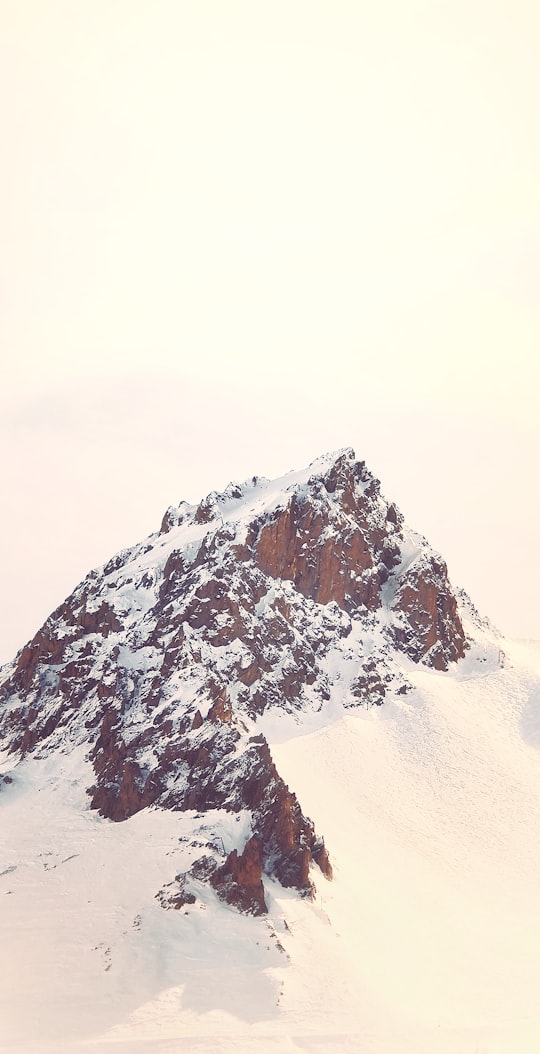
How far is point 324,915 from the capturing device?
112375 mm

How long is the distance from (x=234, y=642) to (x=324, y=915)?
49.9 meters

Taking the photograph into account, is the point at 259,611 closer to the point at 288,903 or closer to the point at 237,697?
the point at 237,697

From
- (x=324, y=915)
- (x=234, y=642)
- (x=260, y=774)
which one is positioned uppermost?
(x=234, y=642)

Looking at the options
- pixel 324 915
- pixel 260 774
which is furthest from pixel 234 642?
pixel 324 915

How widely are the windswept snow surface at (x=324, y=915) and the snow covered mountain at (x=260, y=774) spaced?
0.31 m

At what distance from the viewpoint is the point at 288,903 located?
4434 inches

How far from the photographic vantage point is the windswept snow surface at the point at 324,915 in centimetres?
9869

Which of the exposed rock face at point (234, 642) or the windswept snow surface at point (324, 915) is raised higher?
the exposed rock face at point (234, 642)

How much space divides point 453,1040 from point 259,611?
74.6 meters

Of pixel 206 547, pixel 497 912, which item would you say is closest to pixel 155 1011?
pixel 497 912

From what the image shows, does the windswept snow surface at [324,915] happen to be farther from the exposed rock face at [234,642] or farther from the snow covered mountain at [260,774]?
the exposed rock face at [234,642]

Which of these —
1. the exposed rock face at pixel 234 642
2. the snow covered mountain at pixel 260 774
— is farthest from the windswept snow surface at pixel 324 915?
the exposed rock face at pixel 234 642

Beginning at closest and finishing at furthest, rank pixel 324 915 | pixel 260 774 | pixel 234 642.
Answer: pixel 324 915, pixel 260 774, pixel 234 642

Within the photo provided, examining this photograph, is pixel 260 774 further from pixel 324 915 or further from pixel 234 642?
pixel 234 642
